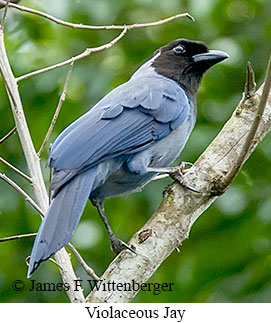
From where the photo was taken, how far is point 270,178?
17.4ft

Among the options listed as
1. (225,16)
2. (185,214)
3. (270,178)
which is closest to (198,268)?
(270,178)

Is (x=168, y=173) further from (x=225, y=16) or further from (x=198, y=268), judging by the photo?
(x=225, y=16)

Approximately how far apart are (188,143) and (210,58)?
0.56 meters

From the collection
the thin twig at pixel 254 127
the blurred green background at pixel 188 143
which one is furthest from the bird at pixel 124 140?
the thin twig at pixel 254 127

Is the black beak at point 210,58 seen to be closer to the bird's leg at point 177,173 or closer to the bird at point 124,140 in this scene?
the bird at point 124,140

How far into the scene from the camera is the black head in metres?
5.21

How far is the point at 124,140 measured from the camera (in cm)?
454

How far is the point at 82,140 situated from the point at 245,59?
1.70 meters

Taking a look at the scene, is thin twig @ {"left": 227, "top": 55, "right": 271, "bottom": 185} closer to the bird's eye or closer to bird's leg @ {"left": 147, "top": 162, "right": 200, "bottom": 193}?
bird's leg @ {"left": 147, "top": 162, "right": 200, "bottom": 193}

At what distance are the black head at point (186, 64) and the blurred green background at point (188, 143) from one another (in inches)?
12.0

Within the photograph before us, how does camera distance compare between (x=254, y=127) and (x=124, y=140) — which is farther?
(x=124, y=140)

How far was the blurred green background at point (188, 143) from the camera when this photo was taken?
5.16m

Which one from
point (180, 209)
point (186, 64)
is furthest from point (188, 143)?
point (180, 209)

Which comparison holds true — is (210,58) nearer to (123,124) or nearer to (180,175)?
(123,124)
